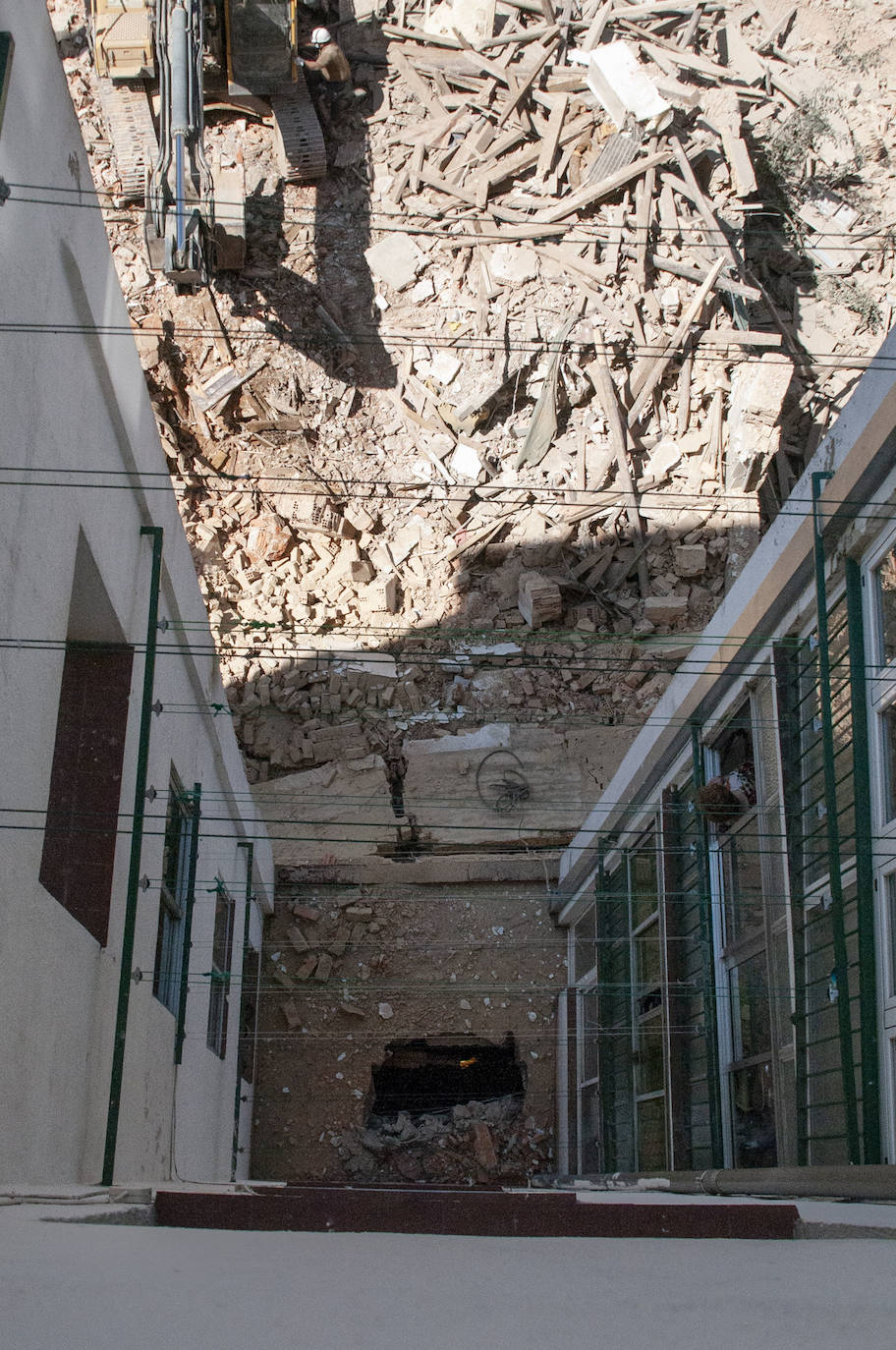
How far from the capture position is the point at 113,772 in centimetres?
714

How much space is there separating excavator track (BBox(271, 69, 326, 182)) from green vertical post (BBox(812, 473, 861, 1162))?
15395 mm

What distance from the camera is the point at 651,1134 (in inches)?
408

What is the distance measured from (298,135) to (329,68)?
128cm

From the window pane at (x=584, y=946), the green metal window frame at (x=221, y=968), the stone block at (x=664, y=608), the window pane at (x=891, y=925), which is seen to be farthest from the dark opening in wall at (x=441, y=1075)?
the window pane at (x=891, y=925)

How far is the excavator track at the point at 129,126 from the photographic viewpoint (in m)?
19.4

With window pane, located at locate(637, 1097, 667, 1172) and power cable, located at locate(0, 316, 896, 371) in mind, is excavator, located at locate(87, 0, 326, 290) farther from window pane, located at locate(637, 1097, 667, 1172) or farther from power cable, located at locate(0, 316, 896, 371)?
window pane, located at locate(637, 1097, 667, 1172)

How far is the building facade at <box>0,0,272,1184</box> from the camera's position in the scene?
509 centimetres

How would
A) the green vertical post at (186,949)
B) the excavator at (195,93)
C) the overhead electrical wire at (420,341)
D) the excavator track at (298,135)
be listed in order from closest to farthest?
the green vertical post at (186,949) → the excavator at (195,93) → the overhead electrical wire at (420,341) → the excavator track at (298,135)

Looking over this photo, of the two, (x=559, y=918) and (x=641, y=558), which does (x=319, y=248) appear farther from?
(x=559, y=918)

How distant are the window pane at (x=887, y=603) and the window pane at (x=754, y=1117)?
297 cm

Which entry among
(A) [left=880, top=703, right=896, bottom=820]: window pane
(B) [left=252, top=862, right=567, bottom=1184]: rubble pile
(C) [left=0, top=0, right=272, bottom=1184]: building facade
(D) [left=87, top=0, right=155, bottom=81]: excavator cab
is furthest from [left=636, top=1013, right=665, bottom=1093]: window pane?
(D) [left=87, top=0, right=155, bottom=81]: excavator cab

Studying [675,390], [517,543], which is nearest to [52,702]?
[517,543]

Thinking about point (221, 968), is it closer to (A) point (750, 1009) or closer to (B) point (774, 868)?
(A) point (750, 1009)

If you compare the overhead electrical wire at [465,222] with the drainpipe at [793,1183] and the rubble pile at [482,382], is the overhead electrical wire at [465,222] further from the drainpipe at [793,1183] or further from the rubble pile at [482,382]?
the drainpipe at [793,1183]
